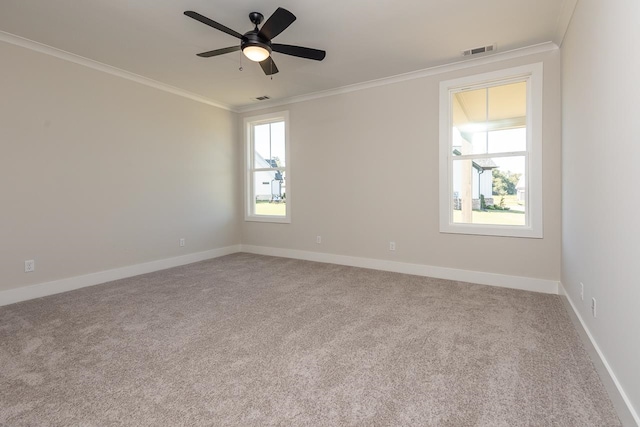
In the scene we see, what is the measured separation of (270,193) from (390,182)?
7.81ft

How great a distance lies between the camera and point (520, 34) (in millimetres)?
3240

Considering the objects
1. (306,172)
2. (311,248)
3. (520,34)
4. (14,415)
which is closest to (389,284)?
(311,248)

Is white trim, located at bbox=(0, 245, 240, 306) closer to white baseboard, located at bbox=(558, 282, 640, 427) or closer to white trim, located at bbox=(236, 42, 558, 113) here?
white trim, located at bbox=(236, 42, 558, 113)

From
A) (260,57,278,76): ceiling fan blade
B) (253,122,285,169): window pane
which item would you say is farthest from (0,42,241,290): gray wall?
(260,57,278,76): ceiling fan blade

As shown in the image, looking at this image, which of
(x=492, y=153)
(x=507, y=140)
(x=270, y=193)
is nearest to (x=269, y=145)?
(x=270, y=193)

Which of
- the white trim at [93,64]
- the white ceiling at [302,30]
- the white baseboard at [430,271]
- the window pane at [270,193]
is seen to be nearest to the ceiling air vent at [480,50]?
the white ceiling at [302,30]

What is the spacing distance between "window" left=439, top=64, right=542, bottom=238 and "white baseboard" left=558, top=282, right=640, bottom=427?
167 centimetres

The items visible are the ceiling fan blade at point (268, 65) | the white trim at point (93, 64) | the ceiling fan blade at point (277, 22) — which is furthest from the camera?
the white trim at point (93, 64)

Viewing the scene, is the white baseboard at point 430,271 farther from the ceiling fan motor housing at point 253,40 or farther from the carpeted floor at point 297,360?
the ceiling fan motor housing at point 253,40

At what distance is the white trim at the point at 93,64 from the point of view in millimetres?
3277

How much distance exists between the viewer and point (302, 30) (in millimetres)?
3160

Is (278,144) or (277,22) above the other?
(277,22)

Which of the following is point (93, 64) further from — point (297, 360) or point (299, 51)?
point (297, 360)

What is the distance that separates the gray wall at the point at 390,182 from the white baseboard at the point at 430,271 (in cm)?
7
